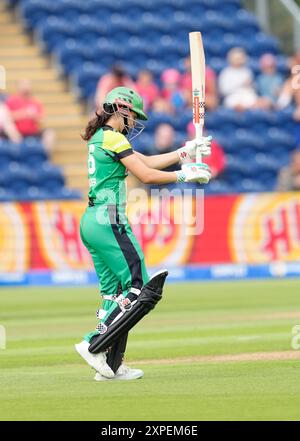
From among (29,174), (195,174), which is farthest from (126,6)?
(195,174)

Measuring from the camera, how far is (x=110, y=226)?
26.8ft

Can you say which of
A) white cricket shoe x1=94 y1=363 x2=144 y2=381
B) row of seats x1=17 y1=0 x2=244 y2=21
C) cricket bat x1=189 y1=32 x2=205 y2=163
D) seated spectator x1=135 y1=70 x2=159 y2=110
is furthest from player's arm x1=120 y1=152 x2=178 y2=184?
row of seats x1=17 y1=0 x2=244 y2=21

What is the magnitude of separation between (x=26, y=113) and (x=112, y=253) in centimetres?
1162

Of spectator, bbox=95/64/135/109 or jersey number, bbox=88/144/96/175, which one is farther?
spectator, bbox=95/64/135/109

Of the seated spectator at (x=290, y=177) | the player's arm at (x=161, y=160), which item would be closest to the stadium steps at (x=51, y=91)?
the seated spectator at (x=290, y=177)

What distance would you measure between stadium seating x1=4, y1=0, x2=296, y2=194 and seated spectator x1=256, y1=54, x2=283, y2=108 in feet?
1.58

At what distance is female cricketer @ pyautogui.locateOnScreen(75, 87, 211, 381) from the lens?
26.5ft

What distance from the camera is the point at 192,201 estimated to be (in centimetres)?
1839

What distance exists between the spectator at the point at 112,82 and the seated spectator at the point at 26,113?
109cm

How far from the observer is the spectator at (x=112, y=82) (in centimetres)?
1947

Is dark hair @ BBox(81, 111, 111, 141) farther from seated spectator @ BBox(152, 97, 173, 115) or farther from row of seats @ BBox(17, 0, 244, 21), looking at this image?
row of seats @ BBox(17, 0, 244, 21)

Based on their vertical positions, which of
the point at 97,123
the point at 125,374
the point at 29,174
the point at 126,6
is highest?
the point at 126,6

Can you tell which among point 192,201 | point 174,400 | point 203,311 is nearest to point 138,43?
point 192,201

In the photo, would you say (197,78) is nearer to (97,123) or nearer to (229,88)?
(97,123)
